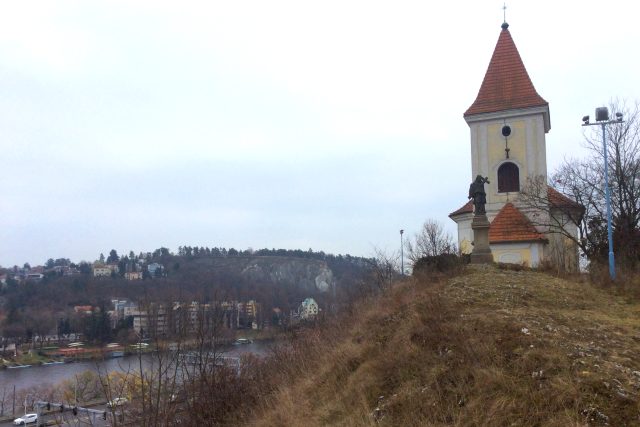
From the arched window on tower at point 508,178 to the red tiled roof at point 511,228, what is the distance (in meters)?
2.07

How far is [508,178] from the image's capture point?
25344 millimetres

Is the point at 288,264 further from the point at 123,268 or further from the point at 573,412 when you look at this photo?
the point at 573,412

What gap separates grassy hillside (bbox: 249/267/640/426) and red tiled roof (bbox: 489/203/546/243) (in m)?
10.7

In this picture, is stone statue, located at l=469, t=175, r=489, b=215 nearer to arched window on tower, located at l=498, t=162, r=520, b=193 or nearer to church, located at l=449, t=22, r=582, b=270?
church, located at l=449, t=22, r=582, b=270

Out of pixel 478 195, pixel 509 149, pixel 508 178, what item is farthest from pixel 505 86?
pixel 478 195

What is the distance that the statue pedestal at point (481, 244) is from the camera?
1543 cm

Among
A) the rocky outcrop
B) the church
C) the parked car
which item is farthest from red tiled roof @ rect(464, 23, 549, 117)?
the rocky outcrop

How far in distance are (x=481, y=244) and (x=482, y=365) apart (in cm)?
934

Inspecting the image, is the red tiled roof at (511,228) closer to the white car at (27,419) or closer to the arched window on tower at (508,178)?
the arched window on tower at (508,178)

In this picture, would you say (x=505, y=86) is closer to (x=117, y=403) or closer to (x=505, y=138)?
(x=505, y=138)

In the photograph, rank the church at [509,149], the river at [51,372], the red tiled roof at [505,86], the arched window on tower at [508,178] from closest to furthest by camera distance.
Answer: the church at [509,149]
the arched window on tower at [508,178]
the red tiled roof at [505,86]
the river at [51,372]

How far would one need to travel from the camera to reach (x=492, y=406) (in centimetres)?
583

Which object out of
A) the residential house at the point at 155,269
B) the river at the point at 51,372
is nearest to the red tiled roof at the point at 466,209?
the river at the point at 51,372

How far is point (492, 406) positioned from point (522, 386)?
44cm
